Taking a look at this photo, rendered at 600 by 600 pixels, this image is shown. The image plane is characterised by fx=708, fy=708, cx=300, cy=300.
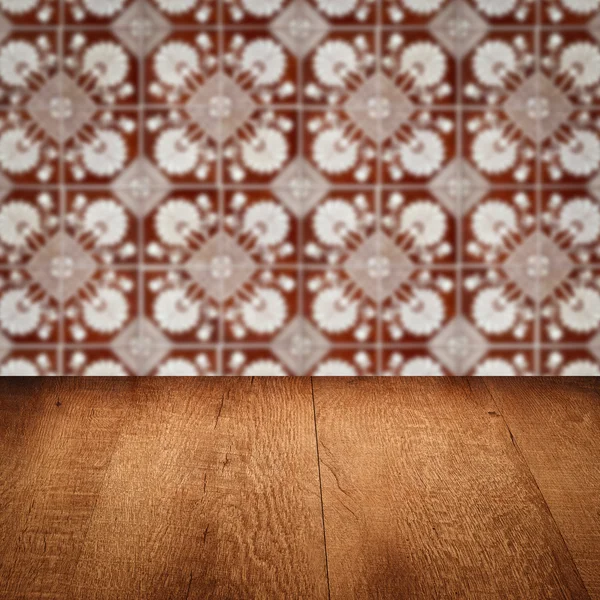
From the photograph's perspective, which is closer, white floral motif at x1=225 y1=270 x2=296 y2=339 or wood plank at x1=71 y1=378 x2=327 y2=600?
wood plank at x1=71 y1=378 x2=327 y2=600

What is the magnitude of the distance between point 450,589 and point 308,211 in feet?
2.39

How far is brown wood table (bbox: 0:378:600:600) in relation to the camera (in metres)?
0.69

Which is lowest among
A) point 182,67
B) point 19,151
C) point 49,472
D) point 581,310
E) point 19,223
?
point 49,472

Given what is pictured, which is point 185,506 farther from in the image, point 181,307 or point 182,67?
point 182,67

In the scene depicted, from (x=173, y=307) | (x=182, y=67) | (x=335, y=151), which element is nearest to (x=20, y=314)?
(x=173, y=307)

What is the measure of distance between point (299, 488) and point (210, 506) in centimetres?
11

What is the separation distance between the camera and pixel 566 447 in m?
0.98

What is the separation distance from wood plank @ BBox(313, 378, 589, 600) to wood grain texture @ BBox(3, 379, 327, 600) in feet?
0.12

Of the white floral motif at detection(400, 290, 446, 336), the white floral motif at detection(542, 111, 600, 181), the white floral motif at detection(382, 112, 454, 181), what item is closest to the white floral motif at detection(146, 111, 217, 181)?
the white floral motif at detection(382, 112, 454, 181)

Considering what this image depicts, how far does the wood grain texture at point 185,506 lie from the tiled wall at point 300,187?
0.17 m

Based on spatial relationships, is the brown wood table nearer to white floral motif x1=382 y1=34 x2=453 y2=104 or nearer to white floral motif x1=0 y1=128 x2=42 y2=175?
white floral motif x1=0 y1=128 x2=42 y2=175

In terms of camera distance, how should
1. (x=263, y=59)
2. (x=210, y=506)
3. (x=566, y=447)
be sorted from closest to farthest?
(x=210, y=506)
(x=566, y=447)
(x=263, y=59)

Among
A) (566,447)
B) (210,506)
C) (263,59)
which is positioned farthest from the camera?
(263,59)

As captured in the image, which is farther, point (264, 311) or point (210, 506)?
point (264, 311)
